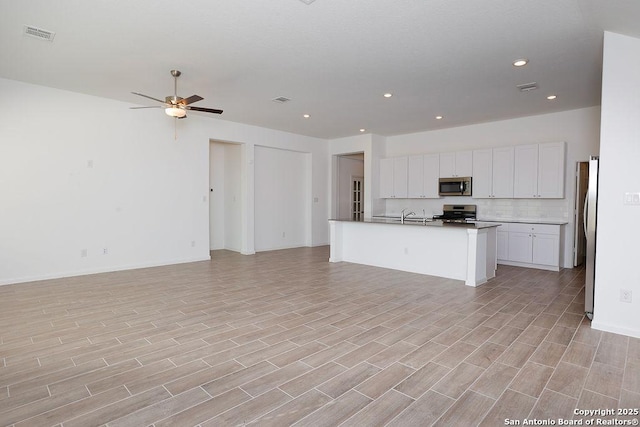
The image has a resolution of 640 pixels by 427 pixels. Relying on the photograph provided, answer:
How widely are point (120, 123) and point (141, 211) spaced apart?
1.55m

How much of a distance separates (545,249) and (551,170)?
143cm

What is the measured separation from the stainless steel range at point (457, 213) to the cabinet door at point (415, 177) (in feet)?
2.14

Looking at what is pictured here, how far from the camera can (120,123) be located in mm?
5961

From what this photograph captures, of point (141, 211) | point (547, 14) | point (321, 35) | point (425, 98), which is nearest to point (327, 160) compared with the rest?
point (425, 98)

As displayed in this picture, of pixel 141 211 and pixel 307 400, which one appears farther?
pixel 141 211

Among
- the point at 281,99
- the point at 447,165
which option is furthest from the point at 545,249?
the point at 281,99

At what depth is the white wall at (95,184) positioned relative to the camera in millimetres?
5043

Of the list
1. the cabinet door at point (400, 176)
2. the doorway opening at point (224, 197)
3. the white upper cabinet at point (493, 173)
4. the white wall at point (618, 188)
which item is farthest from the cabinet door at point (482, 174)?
the doorway opening at point (224, 197)

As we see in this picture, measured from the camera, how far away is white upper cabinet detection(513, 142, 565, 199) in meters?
6.20

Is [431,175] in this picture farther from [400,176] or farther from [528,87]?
[528,87]

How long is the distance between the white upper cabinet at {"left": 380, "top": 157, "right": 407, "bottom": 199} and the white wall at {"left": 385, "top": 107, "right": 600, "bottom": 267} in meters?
0.43

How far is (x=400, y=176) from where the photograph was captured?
8.47m

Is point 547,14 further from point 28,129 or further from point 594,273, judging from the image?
point 28,129

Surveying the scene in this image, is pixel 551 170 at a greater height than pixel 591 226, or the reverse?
pixel 551 170
